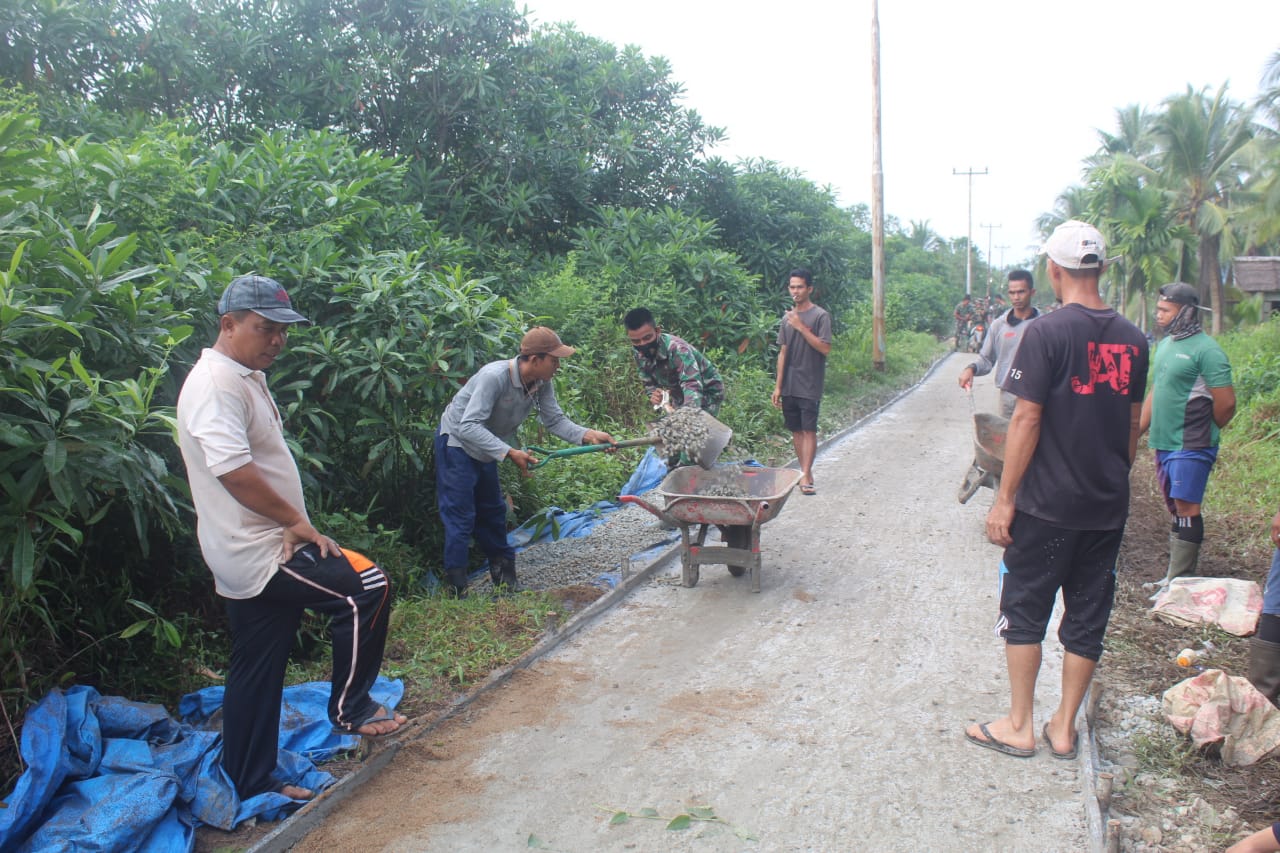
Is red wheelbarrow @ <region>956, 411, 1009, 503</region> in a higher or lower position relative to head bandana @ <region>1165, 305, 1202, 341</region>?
lower

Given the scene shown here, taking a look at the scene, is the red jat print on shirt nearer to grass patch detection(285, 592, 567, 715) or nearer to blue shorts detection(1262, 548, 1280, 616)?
blue shorts detection(1262, 548, 1280, 616)

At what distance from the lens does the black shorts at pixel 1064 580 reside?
3.54 meters

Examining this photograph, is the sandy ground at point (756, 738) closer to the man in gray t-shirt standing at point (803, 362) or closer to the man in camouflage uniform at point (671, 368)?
the man in camouflage uniform at point (671, 368)

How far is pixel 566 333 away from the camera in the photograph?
Answer: 10.6 m

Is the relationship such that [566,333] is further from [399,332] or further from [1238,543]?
[1238,543]

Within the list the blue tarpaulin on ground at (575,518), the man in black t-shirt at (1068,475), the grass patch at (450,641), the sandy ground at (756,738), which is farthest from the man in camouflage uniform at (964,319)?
the man in black t-shirt at (1068,475)

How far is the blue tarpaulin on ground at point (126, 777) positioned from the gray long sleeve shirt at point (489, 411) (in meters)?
1.94

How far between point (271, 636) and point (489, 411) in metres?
2.24

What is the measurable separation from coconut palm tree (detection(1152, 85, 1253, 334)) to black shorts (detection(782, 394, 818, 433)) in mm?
28888

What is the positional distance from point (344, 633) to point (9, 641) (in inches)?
46.7

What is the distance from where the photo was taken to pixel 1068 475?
3473 millimetres

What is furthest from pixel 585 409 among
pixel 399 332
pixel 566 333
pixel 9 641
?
pixel 9 641

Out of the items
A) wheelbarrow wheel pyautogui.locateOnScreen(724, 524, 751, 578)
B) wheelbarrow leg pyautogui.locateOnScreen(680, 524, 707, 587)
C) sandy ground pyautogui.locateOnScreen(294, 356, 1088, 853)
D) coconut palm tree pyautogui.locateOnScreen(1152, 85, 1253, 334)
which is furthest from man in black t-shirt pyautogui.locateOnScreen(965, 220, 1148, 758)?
coconut palm tree pyautogui.locateOnScreen(1152, 85, 1253, 334)

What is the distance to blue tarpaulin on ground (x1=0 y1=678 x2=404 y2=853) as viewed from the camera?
2.96 meters
